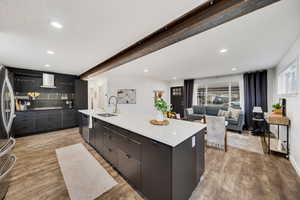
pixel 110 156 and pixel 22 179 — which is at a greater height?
pixel 110 156

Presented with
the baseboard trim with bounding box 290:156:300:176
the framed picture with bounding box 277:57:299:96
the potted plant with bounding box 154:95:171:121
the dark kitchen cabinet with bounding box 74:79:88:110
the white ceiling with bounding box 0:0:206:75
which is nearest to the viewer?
the white ceiling with bounding box 0:0:206:75

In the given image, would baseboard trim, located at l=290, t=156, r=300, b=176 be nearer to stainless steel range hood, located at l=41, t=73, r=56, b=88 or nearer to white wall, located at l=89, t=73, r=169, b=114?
white wall, located at l=89, t=73, r=169, b=114

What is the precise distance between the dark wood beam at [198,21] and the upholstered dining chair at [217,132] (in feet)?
7.52

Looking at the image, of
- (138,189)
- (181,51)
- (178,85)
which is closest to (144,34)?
(181,51)

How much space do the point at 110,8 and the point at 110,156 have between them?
8.00 ft

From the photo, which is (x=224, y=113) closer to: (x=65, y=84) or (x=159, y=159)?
(x=159, y=159)

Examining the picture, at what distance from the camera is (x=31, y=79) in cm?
436

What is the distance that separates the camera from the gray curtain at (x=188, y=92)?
6711 millimetres

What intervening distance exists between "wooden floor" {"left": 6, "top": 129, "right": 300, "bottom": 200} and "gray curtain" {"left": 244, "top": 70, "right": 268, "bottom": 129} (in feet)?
9.57

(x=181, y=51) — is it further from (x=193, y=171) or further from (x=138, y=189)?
(x=138, y=189)

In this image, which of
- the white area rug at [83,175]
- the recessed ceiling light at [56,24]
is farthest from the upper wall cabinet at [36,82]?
the recessed ceiling light at [56,24]

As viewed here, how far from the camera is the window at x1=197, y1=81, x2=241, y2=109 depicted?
17.7 feet

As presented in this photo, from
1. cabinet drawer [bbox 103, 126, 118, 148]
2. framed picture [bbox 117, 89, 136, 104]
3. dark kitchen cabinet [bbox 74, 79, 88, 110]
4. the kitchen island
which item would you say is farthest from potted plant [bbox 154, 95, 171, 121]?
dark kitchen cabinet [bbox 74, 79, 88, 110]

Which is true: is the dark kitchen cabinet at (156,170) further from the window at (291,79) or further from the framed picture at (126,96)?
the framed picture at (126,96)
